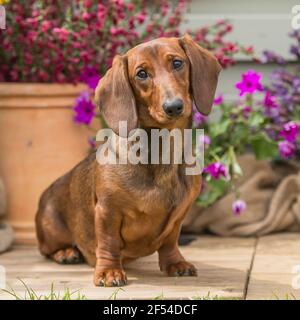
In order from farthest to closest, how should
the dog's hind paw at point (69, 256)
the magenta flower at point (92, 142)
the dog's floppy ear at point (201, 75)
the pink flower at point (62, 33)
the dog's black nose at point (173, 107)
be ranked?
the magenta flower at point (92, 142)
the pink flower at point (62, 33)
the dog's hind paw at point (69, 256)
the dog's floppy ear at point (201, 75)
the dog's black nose at point (173, 107)

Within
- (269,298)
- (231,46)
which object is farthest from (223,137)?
(269,298)

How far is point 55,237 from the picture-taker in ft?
12.5

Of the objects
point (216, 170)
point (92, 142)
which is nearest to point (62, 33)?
point (92, 142)

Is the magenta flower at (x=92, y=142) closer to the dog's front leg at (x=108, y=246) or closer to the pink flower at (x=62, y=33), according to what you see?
the pink flower at (x=62, y=33)

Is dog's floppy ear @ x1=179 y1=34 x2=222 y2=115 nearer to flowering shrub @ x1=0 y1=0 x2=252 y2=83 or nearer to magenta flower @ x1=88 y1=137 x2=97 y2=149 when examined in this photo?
flowering shrub @ x1=0 y1=0 x2=252 y2=83

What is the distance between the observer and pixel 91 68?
4.32 metres

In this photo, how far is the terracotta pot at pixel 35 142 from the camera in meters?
4.34

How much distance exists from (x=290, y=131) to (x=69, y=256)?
4.39 ft

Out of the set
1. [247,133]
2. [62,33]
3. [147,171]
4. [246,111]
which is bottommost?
[247,133]

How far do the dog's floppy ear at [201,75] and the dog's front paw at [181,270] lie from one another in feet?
2.24

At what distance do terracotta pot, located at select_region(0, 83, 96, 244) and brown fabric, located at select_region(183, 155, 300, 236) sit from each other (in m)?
0.77

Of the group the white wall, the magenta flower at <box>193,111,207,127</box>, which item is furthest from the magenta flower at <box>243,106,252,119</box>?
the white wall

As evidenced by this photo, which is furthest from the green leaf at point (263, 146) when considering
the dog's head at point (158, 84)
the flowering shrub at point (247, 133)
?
the dog's head at point (158, 84)

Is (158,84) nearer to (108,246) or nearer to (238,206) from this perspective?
(108,246)
